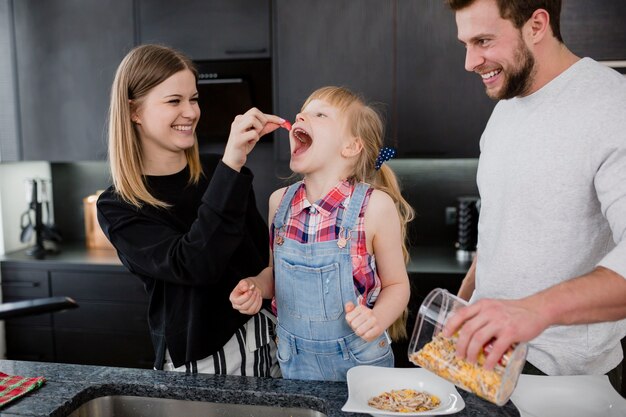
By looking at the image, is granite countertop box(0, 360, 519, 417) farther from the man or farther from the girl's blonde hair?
the girl's blonde hair

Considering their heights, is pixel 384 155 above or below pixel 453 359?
above

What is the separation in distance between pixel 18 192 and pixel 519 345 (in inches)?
131

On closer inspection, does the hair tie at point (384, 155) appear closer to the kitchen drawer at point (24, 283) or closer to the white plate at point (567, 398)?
the white plate at point (567, 398)

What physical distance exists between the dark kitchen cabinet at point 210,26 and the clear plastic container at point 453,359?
2.31 m

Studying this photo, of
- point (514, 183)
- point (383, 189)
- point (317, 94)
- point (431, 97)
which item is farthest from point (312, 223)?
point (431, 97)

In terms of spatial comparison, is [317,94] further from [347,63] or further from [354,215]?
[347,63]

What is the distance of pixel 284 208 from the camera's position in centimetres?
159

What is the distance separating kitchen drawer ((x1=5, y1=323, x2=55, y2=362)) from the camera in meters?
3.19

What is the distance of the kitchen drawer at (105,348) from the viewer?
3031 millimetres

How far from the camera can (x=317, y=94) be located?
1607 mm

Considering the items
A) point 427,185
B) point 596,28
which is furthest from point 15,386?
point 596,28

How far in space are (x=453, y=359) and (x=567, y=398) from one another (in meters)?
0.30

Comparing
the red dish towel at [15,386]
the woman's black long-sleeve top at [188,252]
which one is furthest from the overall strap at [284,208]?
the red dish towel at [15,386]

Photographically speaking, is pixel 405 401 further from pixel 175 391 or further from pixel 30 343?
pixel 30 343
